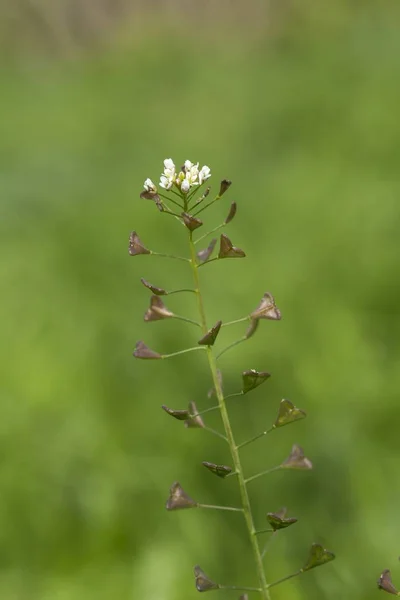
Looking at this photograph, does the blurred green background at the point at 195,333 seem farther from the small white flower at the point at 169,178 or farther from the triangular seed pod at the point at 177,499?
the small white flower at the point at 169,178

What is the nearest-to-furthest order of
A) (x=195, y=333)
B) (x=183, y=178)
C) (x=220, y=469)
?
(x=220, y=469)
(x=183, y=178)
(x=195, y=333)

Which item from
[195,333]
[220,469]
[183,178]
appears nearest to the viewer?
[220,469]

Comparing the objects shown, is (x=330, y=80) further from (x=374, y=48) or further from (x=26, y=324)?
(x=26, y=324)

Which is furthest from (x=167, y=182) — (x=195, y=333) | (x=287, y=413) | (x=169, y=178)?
(x=195, y=333)

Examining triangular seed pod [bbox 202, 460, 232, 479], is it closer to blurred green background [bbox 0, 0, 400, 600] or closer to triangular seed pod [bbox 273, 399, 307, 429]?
triangular seed pod [bbox 273, 399, 307, 429]

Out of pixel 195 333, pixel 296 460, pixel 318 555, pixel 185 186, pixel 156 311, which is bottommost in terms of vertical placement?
pixel 318 555

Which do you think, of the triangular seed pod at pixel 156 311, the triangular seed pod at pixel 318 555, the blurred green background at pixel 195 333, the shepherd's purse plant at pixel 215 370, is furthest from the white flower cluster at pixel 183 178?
the blurred green background at pixel 195 333

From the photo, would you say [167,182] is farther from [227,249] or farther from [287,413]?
[287,413]
